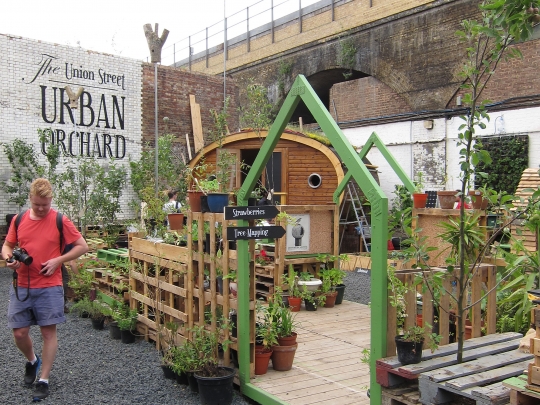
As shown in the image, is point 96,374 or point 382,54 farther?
point 382,54

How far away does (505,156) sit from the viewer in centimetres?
1335

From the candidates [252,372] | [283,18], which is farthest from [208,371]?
[283,18]

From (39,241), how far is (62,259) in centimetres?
26

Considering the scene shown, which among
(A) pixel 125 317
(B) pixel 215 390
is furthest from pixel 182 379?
(A) pixel 125 317

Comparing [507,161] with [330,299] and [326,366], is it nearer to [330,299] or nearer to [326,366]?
[330,299]

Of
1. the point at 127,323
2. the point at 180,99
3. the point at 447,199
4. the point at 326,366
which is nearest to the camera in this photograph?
the point at 326,366

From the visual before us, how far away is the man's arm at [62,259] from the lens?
4703 millimetres

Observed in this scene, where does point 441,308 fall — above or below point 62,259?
below

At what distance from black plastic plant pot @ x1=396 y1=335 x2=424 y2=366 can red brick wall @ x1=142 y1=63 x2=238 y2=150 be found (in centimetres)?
1251

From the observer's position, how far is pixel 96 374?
543 centimetres

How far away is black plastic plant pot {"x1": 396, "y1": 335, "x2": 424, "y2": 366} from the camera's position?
3422 mm

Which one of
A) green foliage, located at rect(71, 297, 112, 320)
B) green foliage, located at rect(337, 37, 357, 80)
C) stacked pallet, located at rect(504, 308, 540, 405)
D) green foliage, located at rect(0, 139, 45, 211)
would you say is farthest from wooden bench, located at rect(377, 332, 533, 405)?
green foliage, located at rect(337, 37, 357, 80)

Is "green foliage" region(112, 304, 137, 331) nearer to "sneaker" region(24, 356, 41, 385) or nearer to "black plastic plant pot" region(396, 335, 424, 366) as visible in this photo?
"sneaker" region(24, 356, 41, 385)

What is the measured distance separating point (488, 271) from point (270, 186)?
32.3 ft
